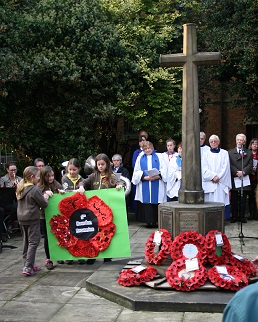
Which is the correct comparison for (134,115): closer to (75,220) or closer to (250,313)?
(75,220)

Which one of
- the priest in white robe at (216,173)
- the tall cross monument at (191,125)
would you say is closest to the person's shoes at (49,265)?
the tall cross monument at (191,125)

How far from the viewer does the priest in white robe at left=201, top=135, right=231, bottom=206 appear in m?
12.9

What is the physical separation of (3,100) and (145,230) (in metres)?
5.72

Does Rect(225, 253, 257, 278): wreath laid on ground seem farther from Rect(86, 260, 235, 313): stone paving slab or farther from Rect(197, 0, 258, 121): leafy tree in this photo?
Rect(197, 0, 258, 121): leafy tree

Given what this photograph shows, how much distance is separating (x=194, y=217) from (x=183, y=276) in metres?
0.85

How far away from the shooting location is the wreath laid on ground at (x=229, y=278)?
22.3 feet

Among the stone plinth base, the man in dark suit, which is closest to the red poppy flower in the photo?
the stone plinth base

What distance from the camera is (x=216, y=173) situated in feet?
42.6

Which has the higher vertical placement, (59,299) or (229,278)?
(229,278)

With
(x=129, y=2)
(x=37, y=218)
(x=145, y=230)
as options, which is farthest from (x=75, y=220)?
(x=129, y=2)

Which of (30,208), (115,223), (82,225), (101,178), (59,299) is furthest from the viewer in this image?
(101,178)

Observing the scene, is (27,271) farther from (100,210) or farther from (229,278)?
(229,278)

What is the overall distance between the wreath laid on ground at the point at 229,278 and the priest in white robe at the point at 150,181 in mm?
6162

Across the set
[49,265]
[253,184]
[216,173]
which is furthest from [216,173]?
[49,265]
